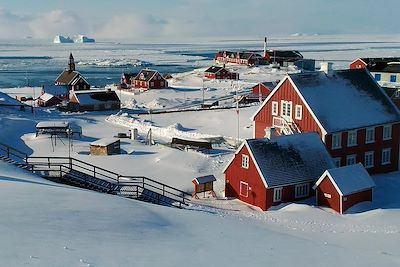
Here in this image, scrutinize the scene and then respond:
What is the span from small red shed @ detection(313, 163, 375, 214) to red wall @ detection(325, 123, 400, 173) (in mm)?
4334

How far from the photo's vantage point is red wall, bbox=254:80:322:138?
33375mm

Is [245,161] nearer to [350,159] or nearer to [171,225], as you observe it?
[350,159]

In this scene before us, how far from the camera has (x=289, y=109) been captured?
34688 millimetres

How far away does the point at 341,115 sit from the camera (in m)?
33.9

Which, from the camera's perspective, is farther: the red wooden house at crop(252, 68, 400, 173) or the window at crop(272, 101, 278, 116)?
the window at crop(272, 101, 278, 116)

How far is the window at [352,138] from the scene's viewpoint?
3391cm

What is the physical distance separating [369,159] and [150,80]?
58520 mm

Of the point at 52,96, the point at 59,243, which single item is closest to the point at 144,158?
the point at 59,243

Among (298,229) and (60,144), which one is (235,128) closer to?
(60,144)

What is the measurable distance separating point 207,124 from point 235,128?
4.51 metres

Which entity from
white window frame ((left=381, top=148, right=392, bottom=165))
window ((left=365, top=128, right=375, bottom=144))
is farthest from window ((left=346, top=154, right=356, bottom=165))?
white window frame ((left=381, top=148, right=392, bottom=165))

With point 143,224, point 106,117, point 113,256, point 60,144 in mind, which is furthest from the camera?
point 106,117

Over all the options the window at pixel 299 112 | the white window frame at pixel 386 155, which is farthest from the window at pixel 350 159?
the window at pixel 299 112

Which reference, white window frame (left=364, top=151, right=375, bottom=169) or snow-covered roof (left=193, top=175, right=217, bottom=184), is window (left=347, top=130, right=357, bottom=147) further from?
snow-covered roof (left=193, top=175, right=217, bottom=184)
